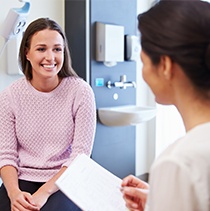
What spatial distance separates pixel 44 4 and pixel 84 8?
0.27m

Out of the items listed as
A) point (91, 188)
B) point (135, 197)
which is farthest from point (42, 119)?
point (135, 197)

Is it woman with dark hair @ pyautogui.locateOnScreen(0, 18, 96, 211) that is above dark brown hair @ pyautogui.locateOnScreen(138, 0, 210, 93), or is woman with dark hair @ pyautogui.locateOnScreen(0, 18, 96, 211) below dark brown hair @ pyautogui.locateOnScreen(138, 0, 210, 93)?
below

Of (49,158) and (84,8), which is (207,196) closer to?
(49,158)

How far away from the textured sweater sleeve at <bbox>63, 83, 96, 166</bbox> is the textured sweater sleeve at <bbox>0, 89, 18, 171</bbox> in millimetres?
242

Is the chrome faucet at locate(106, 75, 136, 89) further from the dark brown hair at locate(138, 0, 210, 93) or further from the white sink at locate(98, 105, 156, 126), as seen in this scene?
the dark brown hair at locate(138, 0, 210, 93)

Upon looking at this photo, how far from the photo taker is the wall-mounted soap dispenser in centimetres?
249

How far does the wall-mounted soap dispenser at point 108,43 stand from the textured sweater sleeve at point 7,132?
106cm

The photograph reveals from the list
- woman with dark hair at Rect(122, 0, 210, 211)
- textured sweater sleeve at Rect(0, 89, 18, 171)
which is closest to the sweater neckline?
textured sweater sleeve at Rect(0, 89, 18, 171)

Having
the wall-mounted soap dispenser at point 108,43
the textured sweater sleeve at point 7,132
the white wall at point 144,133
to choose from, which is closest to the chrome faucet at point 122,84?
the wall-mounted soap dispenser at point 108,43

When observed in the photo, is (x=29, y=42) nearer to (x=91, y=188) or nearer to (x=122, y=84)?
(x=91, y=188)

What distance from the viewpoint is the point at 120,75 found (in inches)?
108

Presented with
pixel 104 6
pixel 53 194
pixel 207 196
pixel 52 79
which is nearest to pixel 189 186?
pixel 207 196

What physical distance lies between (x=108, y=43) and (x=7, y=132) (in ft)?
3.93

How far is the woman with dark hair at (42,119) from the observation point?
59.6 inches
